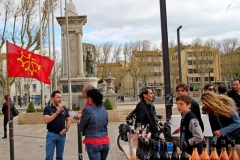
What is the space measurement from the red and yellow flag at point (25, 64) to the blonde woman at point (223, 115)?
4.83 m

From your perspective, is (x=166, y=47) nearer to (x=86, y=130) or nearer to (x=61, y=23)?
(x=86, y=130)

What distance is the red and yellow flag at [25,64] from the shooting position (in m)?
8.16

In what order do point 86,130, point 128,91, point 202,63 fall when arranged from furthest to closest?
point 128,91
point 202,63
point 86,130

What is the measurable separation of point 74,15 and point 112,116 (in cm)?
959

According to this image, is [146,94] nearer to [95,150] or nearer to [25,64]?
[95,150]

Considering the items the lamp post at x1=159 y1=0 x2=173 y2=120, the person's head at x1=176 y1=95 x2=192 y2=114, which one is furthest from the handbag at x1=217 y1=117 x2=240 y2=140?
the lamp post at x1=159 y1=0 x2=173 y2=120

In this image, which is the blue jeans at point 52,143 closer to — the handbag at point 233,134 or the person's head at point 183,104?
the person's head at point 183,104

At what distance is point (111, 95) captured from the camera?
80.1ft

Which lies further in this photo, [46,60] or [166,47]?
[46,60]

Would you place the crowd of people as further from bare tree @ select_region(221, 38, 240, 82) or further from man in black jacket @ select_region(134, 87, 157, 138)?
bare tree @ select_region(221, 38, 240, 82)

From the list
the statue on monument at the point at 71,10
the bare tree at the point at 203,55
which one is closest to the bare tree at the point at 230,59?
the bare tree at the point at 203,55

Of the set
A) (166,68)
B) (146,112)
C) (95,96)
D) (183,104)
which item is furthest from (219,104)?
(166,68)

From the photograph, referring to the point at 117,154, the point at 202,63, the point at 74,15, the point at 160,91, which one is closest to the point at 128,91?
the point at 160,91

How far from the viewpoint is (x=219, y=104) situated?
15.0ft
